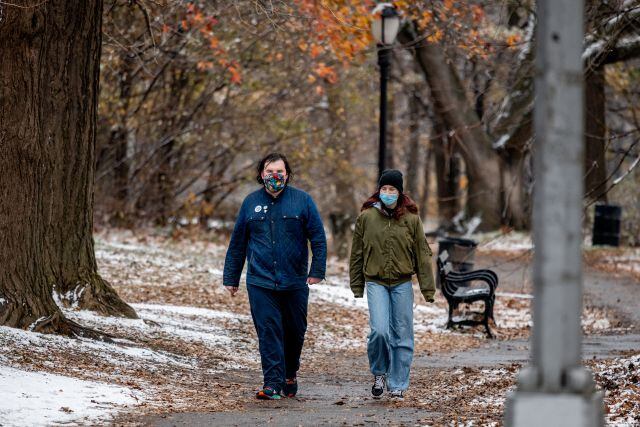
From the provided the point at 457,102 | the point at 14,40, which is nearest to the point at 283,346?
the point at 14,40

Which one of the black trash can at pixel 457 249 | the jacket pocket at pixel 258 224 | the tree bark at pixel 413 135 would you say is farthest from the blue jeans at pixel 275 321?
the tree bark at pixel 413 135

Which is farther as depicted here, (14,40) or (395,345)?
(14,40)

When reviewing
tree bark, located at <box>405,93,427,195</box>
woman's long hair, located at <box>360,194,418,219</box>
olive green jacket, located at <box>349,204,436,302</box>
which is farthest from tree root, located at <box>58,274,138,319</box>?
tree bark, located at <box>405,93,427,195</box>

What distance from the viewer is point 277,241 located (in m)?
8.35

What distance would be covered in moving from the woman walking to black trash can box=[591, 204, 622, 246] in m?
18.4

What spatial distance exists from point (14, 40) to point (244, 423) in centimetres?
455

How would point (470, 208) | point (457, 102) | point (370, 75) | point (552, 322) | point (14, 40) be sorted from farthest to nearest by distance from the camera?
point (470, 208), point (457, 102), point (370, 75), point (14, 40), point (552, 322)

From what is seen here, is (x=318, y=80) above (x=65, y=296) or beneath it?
above

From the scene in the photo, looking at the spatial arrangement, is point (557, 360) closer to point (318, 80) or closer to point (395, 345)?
point (395, 345)

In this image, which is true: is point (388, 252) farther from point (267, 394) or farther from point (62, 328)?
point (62, 328)

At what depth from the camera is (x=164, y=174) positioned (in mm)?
26094

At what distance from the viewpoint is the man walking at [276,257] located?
329 inches

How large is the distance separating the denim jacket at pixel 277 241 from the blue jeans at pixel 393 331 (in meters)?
0.51

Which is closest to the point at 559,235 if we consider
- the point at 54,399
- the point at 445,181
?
the point at 54,399
